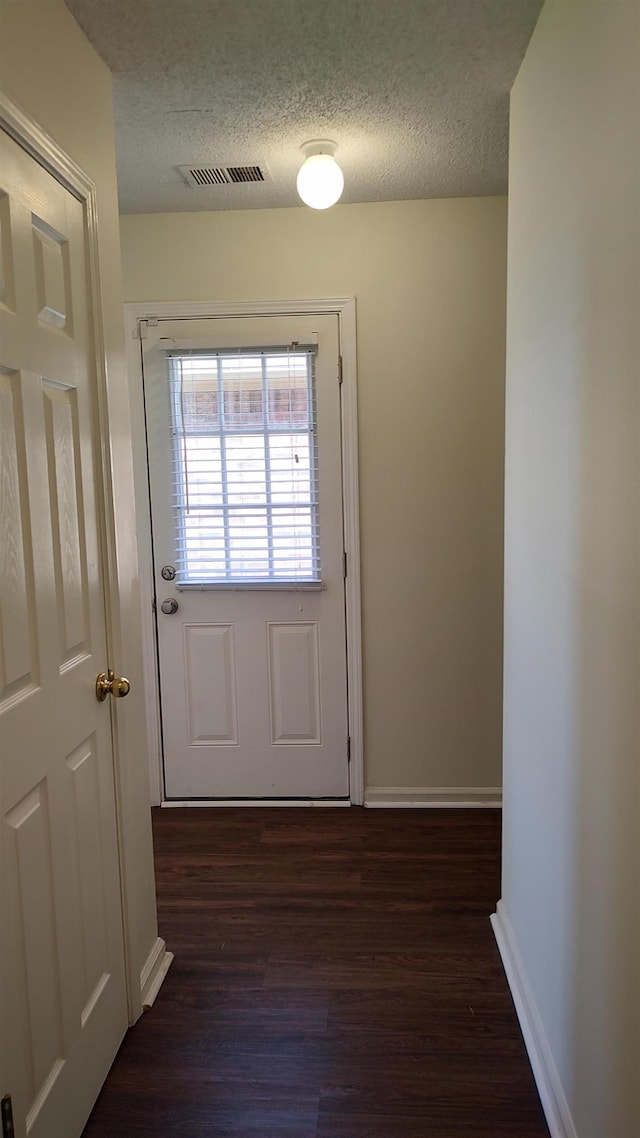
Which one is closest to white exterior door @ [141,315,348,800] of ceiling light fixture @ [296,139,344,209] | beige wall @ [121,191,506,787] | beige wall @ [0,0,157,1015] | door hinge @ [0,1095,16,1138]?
beige wall @ [121,191,506,787]

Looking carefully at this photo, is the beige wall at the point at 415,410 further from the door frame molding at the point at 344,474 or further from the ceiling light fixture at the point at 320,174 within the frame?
the ceiling light fixture at the point at 320,174

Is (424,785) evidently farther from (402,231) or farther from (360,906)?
(402,231)

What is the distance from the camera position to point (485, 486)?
2986 millimetres

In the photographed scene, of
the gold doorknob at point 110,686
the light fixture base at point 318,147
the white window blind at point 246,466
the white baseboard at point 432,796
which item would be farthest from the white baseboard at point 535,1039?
the light fixture base at point 318,147

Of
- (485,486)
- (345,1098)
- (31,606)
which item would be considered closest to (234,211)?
(485,486)

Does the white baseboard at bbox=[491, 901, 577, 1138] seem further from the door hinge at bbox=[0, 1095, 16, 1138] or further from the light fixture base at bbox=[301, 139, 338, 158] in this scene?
the light fixture base at bbox=[301, 139, 338, 158]

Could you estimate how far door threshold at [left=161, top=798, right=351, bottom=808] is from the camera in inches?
125

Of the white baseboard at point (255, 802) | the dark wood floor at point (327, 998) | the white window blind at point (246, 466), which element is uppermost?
the white window blind at point (246, 466)

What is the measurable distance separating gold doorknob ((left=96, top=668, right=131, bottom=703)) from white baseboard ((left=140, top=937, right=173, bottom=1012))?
0.83 metres

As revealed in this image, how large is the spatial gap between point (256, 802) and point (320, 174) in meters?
2.50

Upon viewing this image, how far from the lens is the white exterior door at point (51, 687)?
4.31ft

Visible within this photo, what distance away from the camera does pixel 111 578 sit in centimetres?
179

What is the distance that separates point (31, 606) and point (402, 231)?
2.25 meters

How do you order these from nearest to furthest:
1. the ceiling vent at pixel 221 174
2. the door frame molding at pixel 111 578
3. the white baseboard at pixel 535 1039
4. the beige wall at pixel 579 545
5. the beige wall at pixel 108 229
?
1. the beige wall at pixel 579 545
2. the beige wall at pixel 108 229
3. the white baseboard at pixel 535 1039
4. the door frame molding at pixel 111 578
5. the ceiling vent at pixel 221 174
